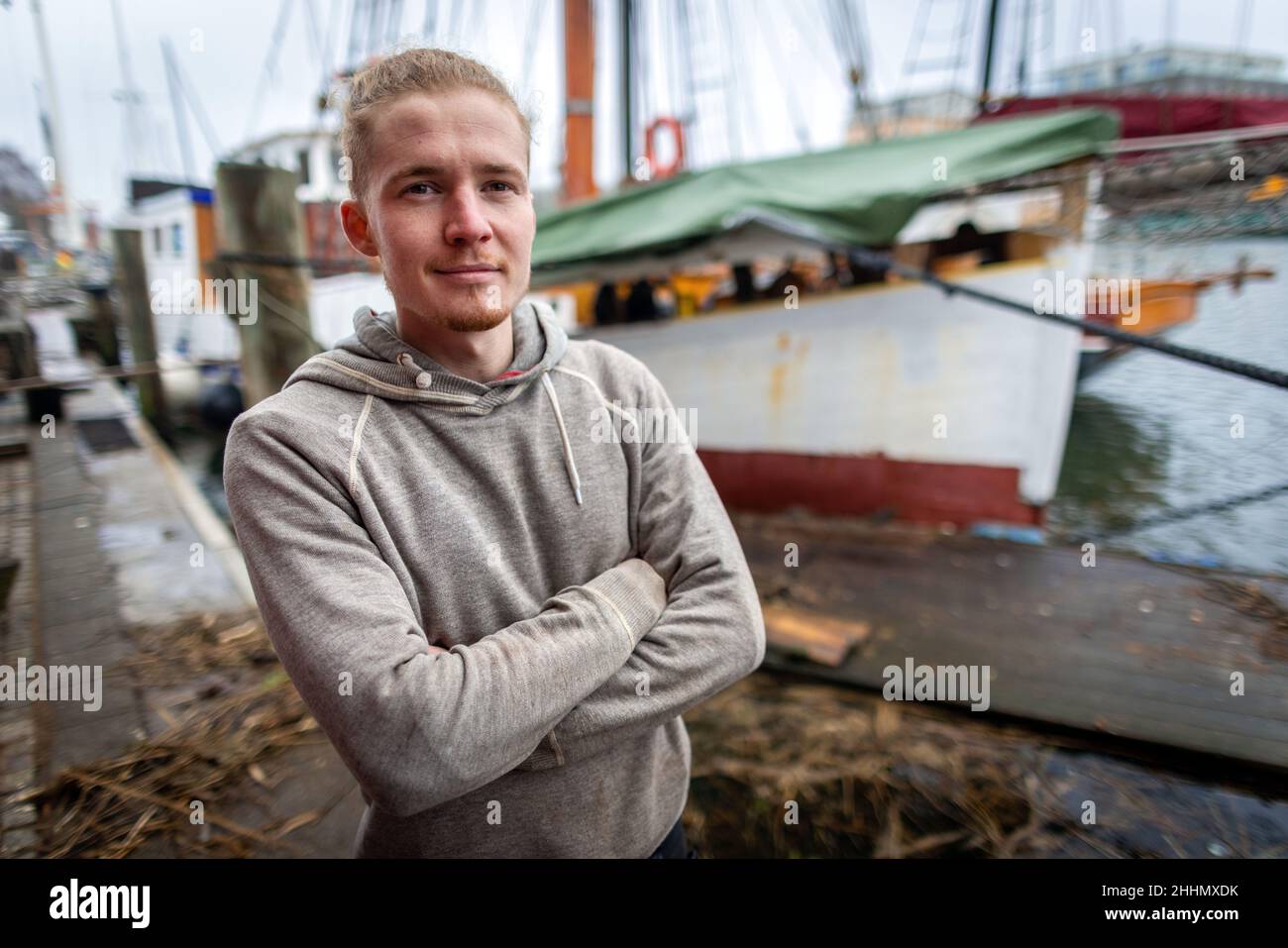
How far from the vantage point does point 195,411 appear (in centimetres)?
1365

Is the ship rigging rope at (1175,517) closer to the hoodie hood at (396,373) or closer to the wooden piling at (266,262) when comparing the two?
the hoodie hood at (396,373)

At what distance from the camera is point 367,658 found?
3.43 feet

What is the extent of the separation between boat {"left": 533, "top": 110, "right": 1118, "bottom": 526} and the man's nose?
3746mm

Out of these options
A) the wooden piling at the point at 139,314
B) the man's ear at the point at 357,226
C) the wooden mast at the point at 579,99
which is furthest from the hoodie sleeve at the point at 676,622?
the wooden piling at the point at 139,314

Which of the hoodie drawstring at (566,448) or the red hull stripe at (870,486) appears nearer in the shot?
the hoodie drawstring at (566,448)

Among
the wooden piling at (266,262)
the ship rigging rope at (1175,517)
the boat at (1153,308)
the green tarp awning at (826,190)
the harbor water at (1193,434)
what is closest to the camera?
the wooden piling at (266,262)

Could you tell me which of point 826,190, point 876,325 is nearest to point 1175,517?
point 876,325

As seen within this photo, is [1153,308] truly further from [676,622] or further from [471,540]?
[471,540]

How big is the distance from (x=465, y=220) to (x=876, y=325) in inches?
225

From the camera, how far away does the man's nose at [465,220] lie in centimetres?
118

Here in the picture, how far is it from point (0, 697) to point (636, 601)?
12.7 feet

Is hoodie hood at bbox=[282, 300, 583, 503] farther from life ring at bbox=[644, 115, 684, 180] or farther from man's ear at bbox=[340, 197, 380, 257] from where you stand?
life ring at bbox=[644, 115, 684, 180]
